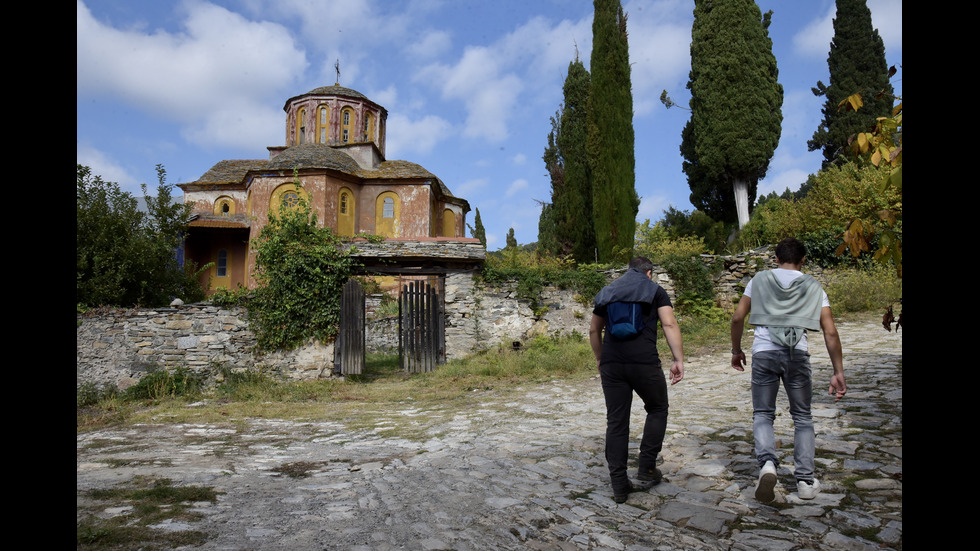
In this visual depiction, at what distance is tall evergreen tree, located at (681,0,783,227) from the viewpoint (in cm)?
2162

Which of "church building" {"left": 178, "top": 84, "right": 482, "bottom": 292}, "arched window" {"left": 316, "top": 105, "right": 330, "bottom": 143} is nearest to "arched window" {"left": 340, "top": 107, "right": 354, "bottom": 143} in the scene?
"church building" {"left": 178, "top": 84, "right": 482, "bottom": 292}

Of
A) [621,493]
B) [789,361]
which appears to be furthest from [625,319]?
[621,493]

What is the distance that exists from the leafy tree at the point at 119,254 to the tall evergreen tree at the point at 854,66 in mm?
25332

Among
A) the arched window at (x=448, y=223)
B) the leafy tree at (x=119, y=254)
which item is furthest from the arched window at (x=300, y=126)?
the leafy tree at (x=119, y=254)

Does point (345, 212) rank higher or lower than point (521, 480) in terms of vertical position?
higher

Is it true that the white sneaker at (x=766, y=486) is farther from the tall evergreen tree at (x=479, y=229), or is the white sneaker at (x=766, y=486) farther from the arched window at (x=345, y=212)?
the tall evergreen tree at (x=479, y=229)

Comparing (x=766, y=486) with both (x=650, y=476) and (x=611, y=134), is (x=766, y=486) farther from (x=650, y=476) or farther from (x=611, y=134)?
(x=611, y=134)

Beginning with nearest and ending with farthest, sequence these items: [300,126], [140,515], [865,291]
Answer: [140,515]
[865,291]
[300,126]

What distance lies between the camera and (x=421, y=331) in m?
13.5

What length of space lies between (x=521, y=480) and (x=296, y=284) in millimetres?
9659
